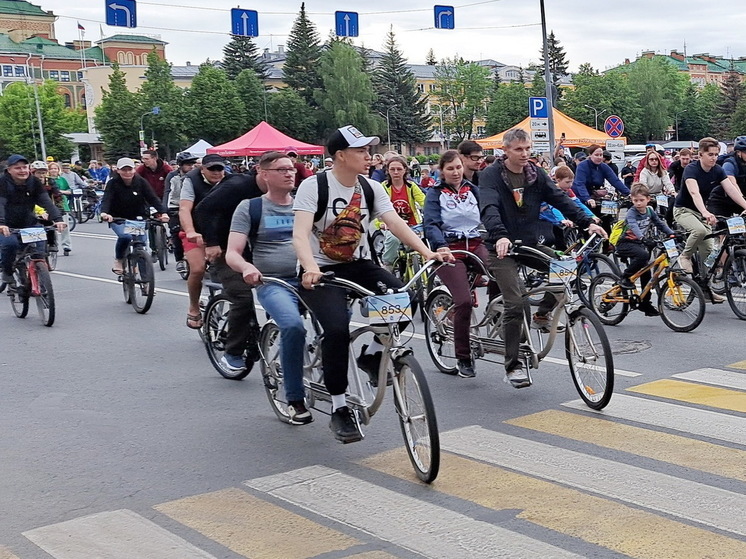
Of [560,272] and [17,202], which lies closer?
[560,272]

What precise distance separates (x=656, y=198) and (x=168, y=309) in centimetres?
710

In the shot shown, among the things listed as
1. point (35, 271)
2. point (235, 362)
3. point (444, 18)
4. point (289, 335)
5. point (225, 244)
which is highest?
point (444, 18)

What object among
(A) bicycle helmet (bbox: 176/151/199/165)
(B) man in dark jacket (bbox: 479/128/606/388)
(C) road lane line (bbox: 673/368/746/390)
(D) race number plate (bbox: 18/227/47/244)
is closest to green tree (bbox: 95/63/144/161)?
(A) bicycle helmet (bbox: 176/151/199/165)

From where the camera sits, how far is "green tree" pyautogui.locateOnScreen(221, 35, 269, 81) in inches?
4328

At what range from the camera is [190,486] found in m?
5.52

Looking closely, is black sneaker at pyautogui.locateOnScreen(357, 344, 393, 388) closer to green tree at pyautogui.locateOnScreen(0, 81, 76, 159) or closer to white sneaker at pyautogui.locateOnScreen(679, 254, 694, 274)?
white sneaker at pyautogui.locateOnScreen(679, 254, 694, 274)

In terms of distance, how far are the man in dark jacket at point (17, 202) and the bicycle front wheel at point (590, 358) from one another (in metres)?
7.02

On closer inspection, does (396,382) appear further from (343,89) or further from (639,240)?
(343,89)

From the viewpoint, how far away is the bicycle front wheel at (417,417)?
5.21m

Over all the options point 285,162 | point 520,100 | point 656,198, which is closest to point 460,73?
point 520,100

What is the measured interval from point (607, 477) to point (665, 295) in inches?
198

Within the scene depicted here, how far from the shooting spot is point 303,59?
109 meters

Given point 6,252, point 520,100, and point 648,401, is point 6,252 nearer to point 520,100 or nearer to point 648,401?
point 648,401

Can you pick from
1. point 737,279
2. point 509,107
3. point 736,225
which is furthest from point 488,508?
point 509,107
